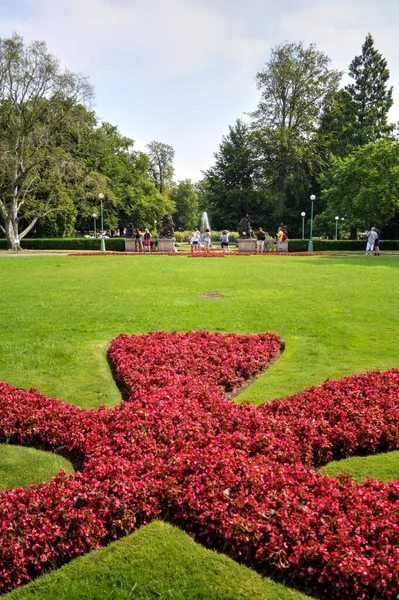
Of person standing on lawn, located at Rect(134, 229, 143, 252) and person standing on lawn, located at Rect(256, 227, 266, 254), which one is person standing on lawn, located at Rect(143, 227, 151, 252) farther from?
person standing on lawn, located at Rect(256, 227, 266, 254)

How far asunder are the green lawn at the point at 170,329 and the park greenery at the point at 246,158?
67.4 ft

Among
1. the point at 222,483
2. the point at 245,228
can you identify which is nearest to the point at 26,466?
the point at 222,483

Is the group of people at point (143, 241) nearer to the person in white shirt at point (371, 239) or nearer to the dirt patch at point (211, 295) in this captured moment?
the person in white shirt at point (371, 239)

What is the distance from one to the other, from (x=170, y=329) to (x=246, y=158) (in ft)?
163

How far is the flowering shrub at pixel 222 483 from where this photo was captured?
2545mm

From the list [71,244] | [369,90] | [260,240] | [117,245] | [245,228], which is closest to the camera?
[260,240]

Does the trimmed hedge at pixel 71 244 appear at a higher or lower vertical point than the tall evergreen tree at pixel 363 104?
lower

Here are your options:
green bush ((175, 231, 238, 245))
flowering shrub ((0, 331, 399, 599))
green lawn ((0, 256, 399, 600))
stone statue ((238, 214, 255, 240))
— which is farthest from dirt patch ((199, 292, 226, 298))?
green bush ((175, 231, 238, 245))

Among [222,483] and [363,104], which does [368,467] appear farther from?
[363,104]

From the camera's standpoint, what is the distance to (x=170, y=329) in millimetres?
8039

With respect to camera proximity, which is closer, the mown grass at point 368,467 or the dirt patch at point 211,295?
the mown grass at point 368,467

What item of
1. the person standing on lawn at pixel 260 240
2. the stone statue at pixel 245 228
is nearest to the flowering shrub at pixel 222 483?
the person standing on lawn at pixel 260 240

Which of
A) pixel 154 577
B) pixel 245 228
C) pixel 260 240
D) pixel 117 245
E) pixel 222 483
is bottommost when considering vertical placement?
pixel 154 577

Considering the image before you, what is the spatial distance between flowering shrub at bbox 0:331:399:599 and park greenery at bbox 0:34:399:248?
30.5m
